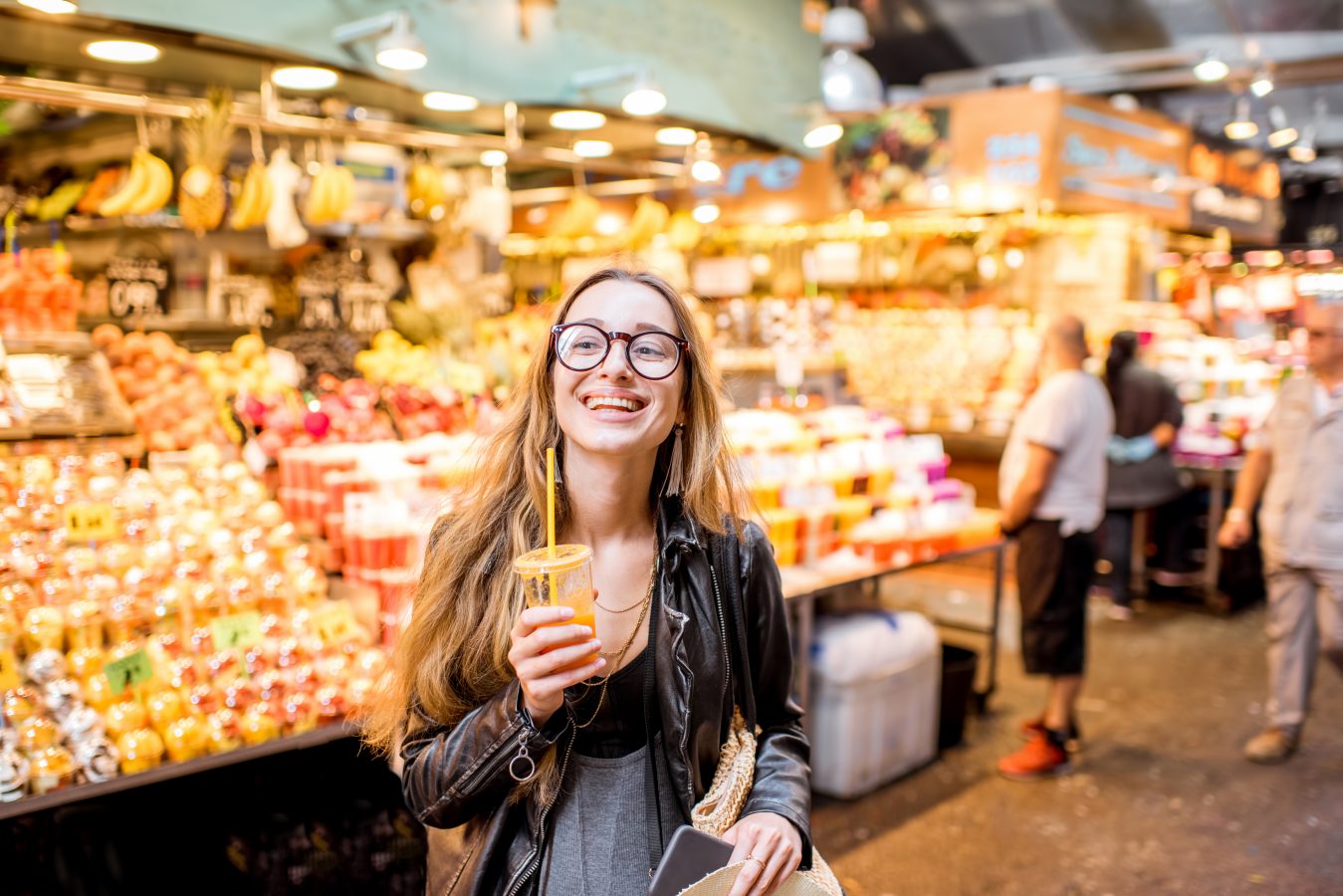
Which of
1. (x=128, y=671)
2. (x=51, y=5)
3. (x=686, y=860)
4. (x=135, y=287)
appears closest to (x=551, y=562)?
(x=686, y=860)

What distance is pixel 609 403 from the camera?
173 centimetres

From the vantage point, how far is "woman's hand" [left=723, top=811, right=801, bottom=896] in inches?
64.5

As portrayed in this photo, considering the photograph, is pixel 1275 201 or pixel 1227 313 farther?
pixel 1275 201

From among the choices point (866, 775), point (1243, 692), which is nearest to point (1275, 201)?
Answer: point (1243, 692)

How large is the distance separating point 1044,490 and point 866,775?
1402 mm

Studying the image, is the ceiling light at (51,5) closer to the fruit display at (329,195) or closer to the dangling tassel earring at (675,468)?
the fruit display at (329,195)

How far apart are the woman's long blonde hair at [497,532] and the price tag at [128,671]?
1078 millimetres

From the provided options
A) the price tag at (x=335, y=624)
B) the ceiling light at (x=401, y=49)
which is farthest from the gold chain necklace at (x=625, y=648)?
the ceiling light at (x=401, y=49)

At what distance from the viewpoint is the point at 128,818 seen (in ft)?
10.6

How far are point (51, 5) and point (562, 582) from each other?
327 centimetres

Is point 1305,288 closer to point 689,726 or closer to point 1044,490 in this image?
point 1044,490

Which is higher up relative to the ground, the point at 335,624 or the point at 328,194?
the point at 328,194

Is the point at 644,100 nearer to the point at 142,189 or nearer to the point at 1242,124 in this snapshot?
the point at 142,189

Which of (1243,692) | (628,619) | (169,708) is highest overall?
(628,619)
